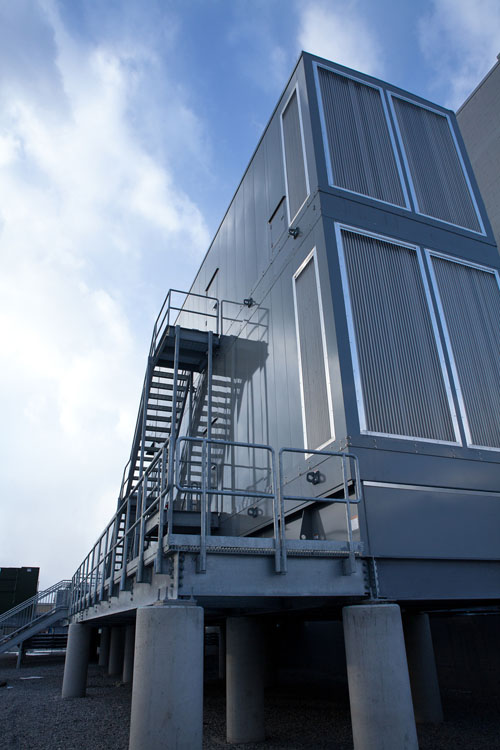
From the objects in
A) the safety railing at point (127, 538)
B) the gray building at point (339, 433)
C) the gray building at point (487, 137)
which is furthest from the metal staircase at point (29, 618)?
the gray building at point (487, 137)

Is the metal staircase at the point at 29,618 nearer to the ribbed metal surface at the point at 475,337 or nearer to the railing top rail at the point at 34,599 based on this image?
the railing top rail at the point at 34,599

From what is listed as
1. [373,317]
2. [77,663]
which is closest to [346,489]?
[373,317]

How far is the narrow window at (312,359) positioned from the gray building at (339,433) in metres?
0.04

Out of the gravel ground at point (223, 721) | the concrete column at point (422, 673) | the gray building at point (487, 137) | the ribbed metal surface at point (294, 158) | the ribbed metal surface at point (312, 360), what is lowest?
the gravel ground at point (223, 721)

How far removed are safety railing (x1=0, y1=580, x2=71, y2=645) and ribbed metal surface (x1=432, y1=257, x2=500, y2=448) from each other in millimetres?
19225

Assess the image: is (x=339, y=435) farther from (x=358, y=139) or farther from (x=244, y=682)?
(x=358, y=139)

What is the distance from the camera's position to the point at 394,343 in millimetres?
8164

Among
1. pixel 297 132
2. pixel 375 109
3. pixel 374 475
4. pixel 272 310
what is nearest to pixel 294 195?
pixel 297 132

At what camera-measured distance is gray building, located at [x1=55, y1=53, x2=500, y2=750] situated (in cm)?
530

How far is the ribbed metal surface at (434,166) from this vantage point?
10.4 metres

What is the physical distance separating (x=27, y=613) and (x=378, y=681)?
22.1 metres

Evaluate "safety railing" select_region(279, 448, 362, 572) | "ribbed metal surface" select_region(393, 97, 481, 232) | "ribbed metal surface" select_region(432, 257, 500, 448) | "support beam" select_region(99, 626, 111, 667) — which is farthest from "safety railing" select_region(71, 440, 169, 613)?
"support beam" select_region(99, 626, 111, 667)

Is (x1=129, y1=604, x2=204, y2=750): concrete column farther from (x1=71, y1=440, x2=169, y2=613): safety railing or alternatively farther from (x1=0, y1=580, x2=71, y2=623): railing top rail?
(x1=0, y1=580, x2=71, y2=623): railing top rail

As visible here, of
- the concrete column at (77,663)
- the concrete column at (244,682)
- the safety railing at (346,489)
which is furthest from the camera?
the concrete column at (77,663)
